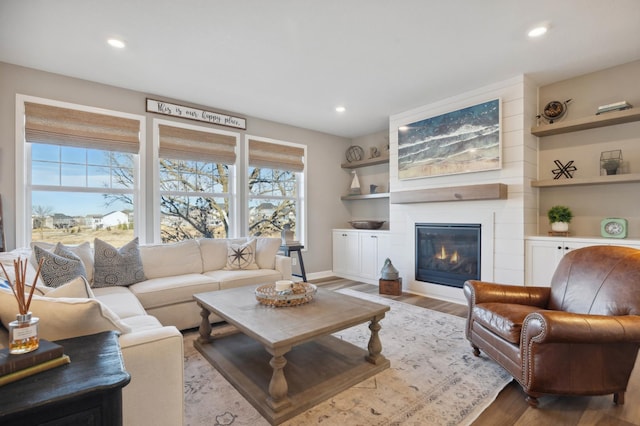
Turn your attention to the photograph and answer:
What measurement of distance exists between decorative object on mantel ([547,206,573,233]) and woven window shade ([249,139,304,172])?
11.5ft

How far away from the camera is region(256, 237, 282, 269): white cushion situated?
3854 millimetres

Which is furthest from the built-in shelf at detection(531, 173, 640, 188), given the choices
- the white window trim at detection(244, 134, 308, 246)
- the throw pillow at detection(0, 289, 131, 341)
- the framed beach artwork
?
the throw pillow at detection(0, 289, 131, 341)

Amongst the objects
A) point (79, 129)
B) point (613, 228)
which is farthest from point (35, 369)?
point (613, 228)

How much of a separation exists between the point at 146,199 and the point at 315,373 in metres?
2.97

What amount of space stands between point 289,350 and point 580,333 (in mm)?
1544

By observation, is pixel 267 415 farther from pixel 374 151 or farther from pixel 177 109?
pixel 374 151

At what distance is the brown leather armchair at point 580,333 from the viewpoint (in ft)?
5.42

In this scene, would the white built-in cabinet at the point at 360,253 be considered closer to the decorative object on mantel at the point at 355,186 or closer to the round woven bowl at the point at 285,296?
the decorative object on mantel at the point at 355,186

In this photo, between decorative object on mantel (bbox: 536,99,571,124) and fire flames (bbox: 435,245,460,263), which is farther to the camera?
fire flames (bbox: 435,245,460,263)

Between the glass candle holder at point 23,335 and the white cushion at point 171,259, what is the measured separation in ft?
8.10

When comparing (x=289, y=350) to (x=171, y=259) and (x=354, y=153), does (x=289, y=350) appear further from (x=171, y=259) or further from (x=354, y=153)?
(x=354, y=153)

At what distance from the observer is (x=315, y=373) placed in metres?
2.12

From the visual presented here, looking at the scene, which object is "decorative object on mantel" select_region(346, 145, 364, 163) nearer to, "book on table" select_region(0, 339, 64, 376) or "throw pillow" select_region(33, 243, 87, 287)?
"throw pillow" select_region(33, 243, 87, 287)

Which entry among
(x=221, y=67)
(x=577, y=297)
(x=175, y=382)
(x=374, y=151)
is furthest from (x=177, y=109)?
(x=577, y=297)
